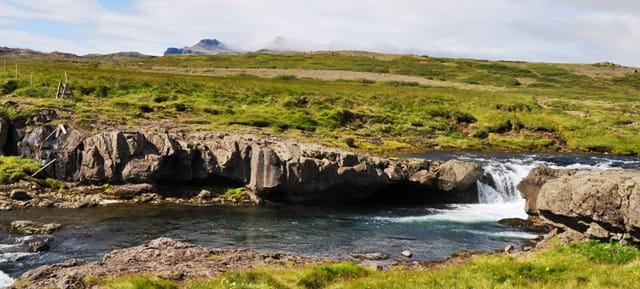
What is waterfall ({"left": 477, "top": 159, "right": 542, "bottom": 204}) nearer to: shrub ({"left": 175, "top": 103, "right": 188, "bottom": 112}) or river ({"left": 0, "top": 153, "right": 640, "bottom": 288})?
river ({"left": 0, "top": 153, "right": 640, "bottom": 288})

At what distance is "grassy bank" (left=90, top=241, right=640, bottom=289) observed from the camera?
21.3 m

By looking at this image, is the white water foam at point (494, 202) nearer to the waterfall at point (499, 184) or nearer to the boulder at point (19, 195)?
the waterfall at point (499, 184)

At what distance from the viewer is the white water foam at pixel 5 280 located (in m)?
24.6

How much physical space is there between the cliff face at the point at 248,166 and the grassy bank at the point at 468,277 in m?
22.1

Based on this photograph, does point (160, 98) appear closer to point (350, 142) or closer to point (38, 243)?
point (350, 142)

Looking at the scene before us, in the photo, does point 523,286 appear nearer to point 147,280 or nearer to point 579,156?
point 147,280

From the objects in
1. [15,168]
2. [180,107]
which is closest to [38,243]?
[15,168]

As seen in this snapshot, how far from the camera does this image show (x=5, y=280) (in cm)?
2552

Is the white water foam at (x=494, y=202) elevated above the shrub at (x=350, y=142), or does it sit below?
below

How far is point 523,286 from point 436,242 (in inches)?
623

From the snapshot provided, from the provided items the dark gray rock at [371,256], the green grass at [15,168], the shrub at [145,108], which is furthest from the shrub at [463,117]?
the green grass at [15,168]

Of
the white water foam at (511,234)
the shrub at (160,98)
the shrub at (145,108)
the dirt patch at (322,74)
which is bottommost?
the white water foam at (511,234)

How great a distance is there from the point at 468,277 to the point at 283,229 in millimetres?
19118

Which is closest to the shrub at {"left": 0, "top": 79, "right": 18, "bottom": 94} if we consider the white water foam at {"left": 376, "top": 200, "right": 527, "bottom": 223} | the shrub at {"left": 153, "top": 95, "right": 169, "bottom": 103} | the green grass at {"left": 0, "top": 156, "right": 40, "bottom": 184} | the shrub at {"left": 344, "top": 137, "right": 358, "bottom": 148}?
the shrub at {"left": 153, "top": 95, "right": 169, "bottom": 103}
